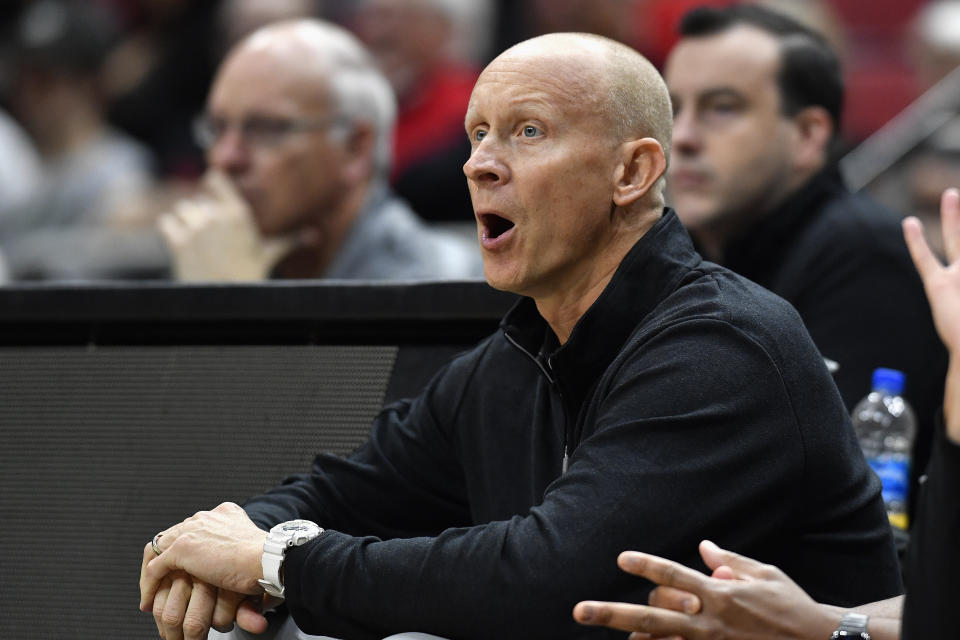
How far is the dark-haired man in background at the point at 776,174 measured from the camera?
3195 mm

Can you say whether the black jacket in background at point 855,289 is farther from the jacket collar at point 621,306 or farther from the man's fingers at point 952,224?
the man's fingers at point 952,224

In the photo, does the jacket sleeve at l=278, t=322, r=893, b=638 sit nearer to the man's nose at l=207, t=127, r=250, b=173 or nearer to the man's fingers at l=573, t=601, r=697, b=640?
the man's fingers at l=573, t=601, r=697, b=640

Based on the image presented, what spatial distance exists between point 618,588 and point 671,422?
0.72ft

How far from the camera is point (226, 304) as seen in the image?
2.69 meters

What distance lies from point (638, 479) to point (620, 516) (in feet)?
0.17

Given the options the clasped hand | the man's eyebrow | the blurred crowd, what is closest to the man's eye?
the blurred crowd

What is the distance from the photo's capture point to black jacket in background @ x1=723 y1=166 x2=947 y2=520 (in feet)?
10.1

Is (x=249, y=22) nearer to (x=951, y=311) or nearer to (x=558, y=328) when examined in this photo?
(x=558, y=328)

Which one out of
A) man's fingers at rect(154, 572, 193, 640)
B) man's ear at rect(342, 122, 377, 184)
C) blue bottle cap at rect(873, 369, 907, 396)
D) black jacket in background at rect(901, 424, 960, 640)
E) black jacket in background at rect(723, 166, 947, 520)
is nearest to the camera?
black jacket in background at rect(901, 424, 960, 640)

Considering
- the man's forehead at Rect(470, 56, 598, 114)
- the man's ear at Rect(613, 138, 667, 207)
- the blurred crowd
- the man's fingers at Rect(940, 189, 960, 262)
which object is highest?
the man's fingers at Rect(940, 189, 960, 262)

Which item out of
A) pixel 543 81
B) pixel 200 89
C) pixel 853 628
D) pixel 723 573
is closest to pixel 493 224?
pixel 543 81

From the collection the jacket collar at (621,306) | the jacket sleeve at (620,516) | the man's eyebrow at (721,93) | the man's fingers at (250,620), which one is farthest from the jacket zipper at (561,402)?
the man's eyebrow at (721,93)

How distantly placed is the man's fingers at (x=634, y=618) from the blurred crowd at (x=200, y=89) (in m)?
3.05

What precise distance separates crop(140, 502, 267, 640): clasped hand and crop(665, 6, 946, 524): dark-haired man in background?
158 cm
